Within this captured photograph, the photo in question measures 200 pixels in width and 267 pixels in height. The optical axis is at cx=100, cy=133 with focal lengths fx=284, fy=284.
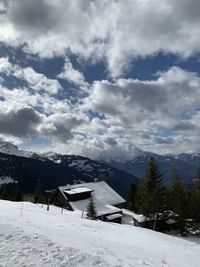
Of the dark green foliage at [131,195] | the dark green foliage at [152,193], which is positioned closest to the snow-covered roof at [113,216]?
the dark green foliage at [152,193]

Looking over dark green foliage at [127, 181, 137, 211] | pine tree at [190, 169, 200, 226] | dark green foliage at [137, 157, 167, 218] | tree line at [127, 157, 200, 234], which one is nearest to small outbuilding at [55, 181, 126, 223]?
dark green foliage at [127, 181, 137, 211]

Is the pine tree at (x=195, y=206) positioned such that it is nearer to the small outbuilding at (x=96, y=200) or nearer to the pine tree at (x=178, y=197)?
the pine tree at (x=178, y=197)

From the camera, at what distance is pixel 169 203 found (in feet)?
168

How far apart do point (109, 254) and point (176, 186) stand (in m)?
37.2

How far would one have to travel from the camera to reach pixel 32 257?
13.5m

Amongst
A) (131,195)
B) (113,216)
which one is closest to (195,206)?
(113,216)

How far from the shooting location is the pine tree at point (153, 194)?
166 ft

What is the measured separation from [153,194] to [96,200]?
24.6 m

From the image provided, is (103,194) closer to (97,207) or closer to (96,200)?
(96,200)

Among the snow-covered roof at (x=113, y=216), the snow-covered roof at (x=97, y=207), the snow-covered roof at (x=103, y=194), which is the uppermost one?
the snow-covered roof at (x=103, y=194)

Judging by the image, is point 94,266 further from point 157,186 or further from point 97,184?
point 97,184

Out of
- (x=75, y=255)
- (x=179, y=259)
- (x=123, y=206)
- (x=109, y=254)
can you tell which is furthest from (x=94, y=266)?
(x=123, y=206)

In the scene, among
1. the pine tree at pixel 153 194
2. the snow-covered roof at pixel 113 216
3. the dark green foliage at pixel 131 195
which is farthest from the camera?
the dark green foliage at pixel 131 195

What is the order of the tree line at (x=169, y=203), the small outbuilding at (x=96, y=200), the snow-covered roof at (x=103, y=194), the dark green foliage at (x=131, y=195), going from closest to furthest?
the tree line at (x=169, y=203), the small outbuilding at (x=96, y=200), the snow-covered roof at (x=103, y=194), the dark green foliage at (x=131, y=195)
